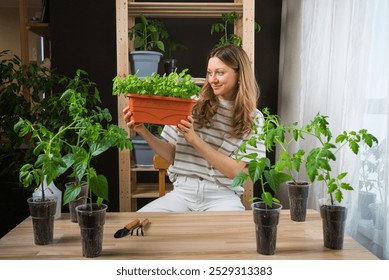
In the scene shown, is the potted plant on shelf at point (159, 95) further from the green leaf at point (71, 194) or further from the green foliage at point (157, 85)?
the green leaf at point (71, 194)

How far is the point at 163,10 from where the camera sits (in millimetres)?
2814

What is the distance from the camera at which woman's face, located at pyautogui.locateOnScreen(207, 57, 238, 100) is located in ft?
6.70

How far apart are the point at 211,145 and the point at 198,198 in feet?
0.98

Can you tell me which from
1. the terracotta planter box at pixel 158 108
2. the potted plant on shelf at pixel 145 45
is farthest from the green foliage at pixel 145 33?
the terracotta planter box at pixel 158 108

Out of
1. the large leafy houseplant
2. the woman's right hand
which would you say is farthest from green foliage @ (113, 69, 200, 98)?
the large leafy houseplant

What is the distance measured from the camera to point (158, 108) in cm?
153

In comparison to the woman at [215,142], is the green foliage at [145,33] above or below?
above

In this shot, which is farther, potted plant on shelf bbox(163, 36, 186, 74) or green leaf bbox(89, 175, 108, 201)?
potted plant on shelf bbox(163, 36, 186, 74)

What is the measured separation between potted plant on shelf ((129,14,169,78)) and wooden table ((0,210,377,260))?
1.48m

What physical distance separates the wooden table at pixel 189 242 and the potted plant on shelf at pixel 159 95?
38cm

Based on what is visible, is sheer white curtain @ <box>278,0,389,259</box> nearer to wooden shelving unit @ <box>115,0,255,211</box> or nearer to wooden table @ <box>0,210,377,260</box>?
wooden table @ <box>0,210,377,260</box>

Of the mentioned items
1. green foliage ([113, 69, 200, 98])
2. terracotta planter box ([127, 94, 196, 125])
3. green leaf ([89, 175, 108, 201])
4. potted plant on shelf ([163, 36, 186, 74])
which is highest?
potted plant on shelf ([163, 36, 186, 74])

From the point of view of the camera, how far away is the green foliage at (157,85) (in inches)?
56.5

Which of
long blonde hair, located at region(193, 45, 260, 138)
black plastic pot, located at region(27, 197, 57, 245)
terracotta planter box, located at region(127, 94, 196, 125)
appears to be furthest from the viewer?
long blonde hair, located at region(193, 45, 260, 138)
